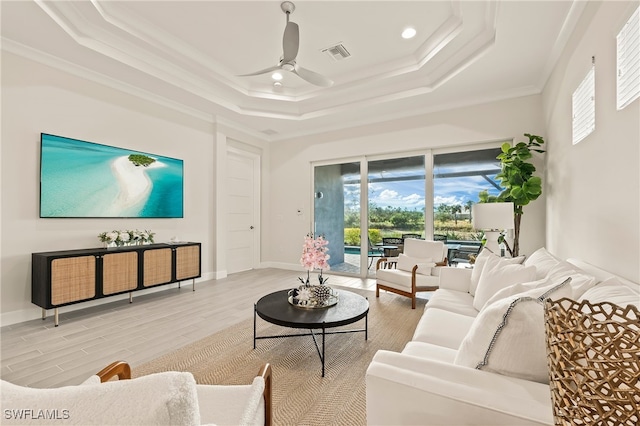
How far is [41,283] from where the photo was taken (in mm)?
3164

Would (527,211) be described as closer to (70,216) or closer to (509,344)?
(509,344)

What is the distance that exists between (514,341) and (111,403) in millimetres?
1233

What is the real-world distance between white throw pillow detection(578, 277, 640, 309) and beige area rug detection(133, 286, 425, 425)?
133 centimetres

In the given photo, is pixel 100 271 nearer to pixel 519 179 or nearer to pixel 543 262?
pixel 543 262

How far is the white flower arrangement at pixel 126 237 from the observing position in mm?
3855

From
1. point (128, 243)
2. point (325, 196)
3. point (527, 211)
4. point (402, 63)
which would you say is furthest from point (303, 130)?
point (527, 211)

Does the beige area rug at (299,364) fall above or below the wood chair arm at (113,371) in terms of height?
below

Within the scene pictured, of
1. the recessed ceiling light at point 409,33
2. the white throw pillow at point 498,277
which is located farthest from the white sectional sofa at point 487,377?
the recessed ceiling light at point 409,33

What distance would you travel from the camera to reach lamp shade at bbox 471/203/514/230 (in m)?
3.46

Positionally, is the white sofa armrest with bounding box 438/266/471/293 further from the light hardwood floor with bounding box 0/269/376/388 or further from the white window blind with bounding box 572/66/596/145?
the light hardwood floor with bounding box 0/269/376/388

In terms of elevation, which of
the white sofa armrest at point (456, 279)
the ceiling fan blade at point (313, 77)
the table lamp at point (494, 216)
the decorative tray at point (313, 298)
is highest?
the ceiling fan blade at point (313, 77)

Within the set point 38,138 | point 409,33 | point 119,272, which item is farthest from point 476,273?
point 38,138

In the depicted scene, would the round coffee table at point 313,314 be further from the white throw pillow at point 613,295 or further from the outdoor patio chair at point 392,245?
the outdoor patio chair at point 392,245

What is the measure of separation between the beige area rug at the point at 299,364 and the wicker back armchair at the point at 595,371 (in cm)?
128
